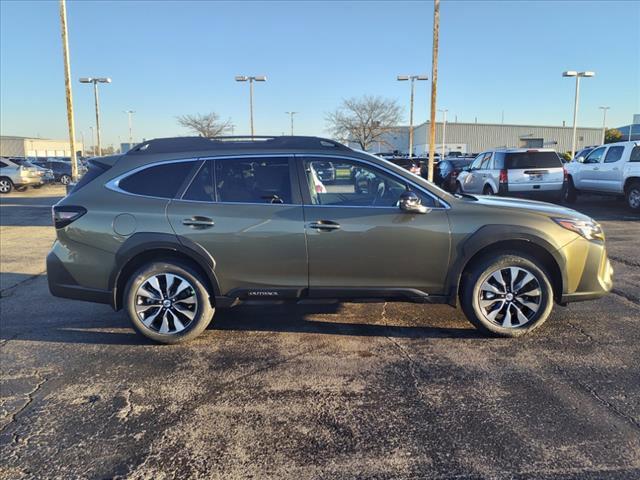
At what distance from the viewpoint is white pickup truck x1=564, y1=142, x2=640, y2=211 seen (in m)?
13.4

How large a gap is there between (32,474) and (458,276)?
3.40m

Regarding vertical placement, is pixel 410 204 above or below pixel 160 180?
below

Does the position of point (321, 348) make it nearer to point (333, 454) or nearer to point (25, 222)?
point (333, 454)

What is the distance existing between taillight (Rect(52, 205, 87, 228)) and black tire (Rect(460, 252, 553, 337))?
3.55m

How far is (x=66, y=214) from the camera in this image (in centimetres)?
436

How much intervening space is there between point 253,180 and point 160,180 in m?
0.85

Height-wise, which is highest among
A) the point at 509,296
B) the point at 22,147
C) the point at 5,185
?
the point at 22,147

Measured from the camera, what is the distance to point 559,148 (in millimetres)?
84062

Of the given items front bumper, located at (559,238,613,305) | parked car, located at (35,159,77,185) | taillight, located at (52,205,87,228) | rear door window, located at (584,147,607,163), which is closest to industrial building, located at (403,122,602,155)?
parked car, located at (35,159,77,185)

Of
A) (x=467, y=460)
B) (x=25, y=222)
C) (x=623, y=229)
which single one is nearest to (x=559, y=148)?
(x=623, y=229)

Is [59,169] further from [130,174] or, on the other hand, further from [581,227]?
[581,227]

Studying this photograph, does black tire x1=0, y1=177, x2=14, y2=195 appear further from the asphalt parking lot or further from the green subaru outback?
the green subaru outback

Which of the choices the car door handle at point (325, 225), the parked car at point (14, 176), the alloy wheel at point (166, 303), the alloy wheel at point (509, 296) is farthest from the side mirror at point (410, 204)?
the parked car at point (14, 176)

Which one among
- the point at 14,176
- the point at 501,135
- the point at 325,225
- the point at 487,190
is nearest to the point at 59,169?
the point at 14,176
